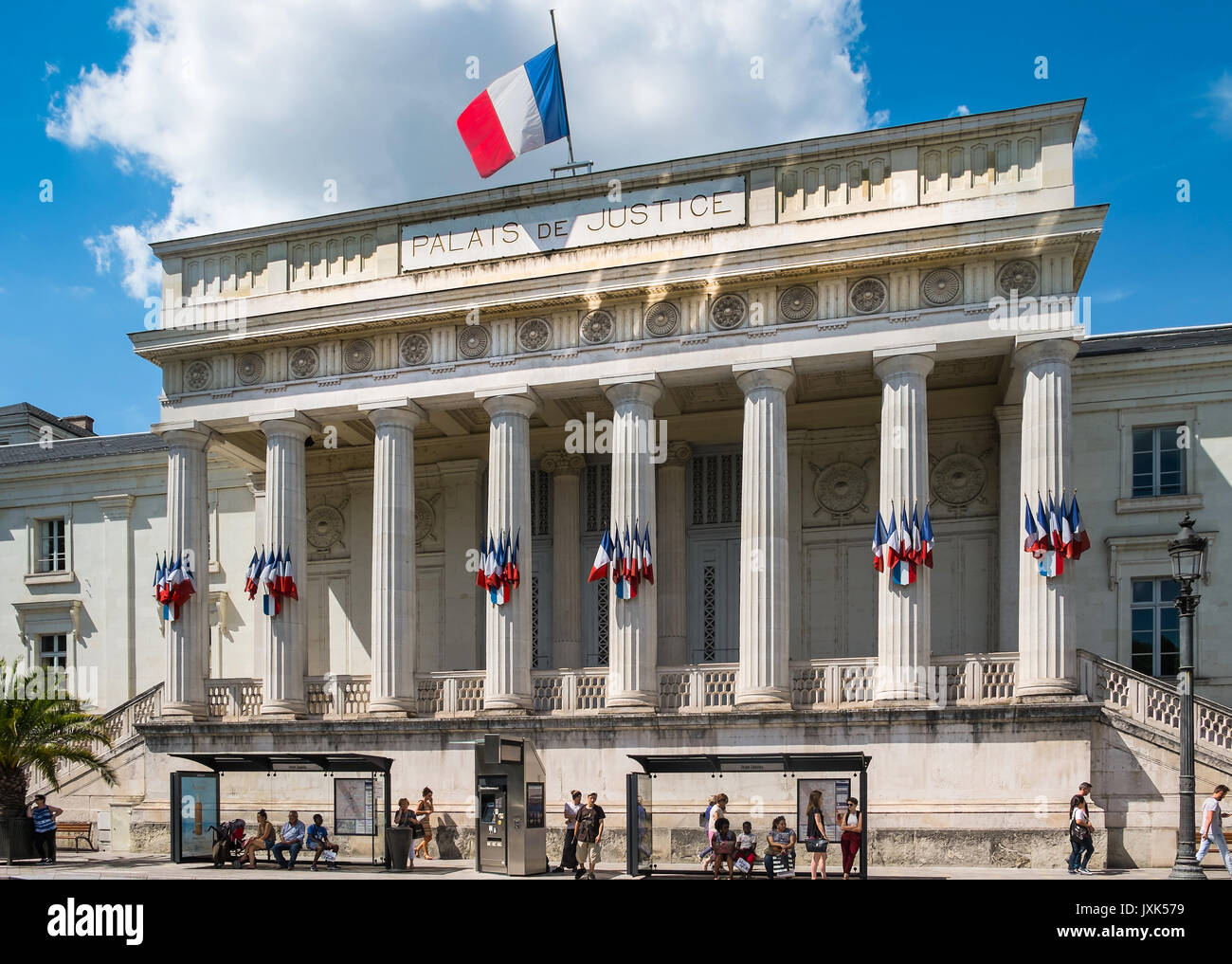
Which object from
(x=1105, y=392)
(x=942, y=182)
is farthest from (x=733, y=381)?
(x=1105, y=392)

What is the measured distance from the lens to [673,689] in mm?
28469

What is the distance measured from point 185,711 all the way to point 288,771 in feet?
21.5

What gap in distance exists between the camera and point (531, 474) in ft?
118

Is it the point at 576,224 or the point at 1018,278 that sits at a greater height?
the point at 576,224

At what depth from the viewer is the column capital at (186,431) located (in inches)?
1275

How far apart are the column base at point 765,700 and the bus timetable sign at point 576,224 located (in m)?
10.3

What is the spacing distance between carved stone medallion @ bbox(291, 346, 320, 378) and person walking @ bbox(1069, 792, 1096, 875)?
65.0ft

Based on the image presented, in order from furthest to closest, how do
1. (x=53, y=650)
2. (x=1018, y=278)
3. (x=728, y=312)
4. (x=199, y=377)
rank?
1. (x=53, y=650)
2. (x=199, y=377)
3. (x=728, y=312)
4. (x=1018, y=278)

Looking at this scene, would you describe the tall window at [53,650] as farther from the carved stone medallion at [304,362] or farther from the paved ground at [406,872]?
the paved ground at [406,872]

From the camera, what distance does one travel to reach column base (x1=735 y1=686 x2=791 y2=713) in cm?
2688

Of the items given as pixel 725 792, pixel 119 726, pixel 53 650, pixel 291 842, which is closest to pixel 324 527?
pixel 119 726

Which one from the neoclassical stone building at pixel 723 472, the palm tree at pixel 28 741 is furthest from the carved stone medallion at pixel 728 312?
the palm tree at pixel 28 741

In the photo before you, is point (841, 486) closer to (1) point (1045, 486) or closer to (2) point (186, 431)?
(1) point (1045, 486)

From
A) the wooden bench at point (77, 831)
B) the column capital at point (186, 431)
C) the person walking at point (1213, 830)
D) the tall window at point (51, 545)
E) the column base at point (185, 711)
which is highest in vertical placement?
the column capital at point (186, 431)
